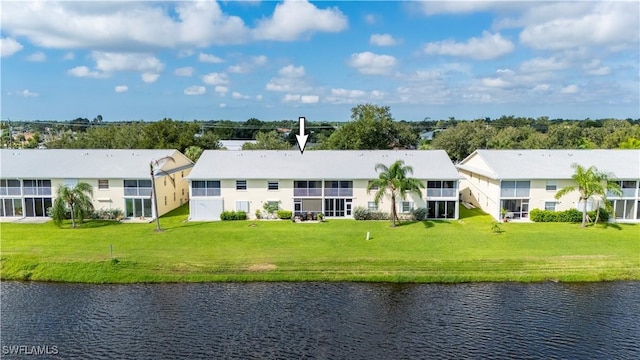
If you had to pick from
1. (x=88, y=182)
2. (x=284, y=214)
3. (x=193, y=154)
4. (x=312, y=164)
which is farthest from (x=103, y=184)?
(x=312, y=164)

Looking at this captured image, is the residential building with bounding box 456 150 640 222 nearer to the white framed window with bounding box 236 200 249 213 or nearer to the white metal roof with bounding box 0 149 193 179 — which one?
the white framed window with bounding box 236 200 249 213

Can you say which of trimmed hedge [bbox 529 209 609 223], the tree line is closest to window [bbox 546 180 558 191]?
trimmed hedge [bbox 529 209 609 223]

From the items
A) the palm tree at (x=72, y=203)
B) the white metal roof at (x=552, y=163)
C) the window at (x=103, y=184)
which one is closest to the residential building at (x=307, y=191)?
the white metal roof at (x=552, y=163)

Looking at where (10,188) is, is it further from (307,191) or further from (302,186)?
(307,191)

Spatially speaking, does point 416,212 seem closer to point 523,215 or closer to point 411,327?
point 523,215

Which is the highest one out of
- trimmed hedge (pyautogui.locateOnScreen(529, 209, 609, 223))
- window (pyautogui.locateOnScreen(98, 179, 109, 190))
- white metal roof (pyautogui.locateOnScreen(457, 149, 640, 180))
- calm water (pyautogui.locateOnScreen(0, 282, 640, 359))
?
white metal roof (pyautogui.locateOnScreen(457, 149, 640, 180))

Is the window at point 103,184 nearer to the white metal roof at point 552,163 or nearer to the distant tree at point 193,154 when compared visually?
the distant tree at point 193,154
